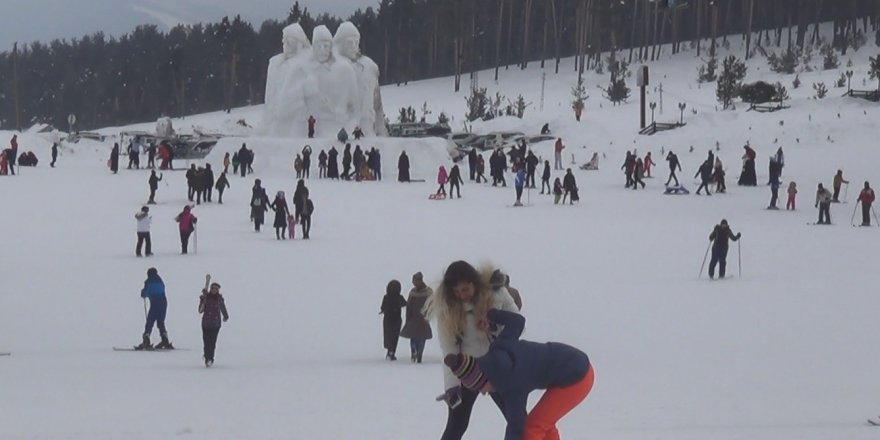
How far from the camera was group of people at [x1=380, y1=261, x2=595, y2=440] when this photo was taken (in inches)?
241

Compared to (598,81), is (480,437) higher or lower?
lower

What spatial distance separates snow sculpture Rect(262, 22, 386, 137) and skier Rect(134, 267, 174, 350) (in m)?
28.8

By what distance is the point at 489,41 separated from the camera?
350ft

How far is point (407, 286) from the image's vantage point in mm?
19219

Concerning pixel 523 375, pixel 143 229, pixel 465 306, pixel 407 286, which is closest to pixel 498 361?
pixel 523 375

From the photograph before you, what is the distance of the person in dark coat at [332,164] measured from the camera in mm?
39281

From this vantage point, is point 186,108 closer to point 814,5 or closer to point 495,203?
point 814,5

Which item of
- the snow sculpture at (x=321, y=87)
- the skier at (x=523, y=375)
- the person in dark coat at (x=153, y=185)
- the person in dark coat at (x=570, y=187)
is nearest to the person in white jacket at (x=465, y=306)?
the skier at (x=523, y=375)

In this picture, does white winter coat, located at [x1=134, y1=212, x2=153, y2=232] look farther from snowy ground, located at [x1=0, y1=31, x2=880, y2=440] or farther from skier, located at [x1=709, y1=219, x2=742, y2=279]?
skier, located at [x1=709, y1=219, x2=742, y2=279]

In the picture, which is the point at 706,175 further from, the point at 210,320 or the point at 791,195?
the point at 210,320

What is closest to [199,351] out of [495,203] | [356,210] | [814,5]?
[356,210]

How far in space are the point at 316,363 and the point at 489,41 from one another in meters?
94.6

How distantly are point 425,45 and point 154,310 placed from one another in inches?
3493

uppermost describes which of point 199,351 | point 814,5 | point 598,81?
point 814,5
